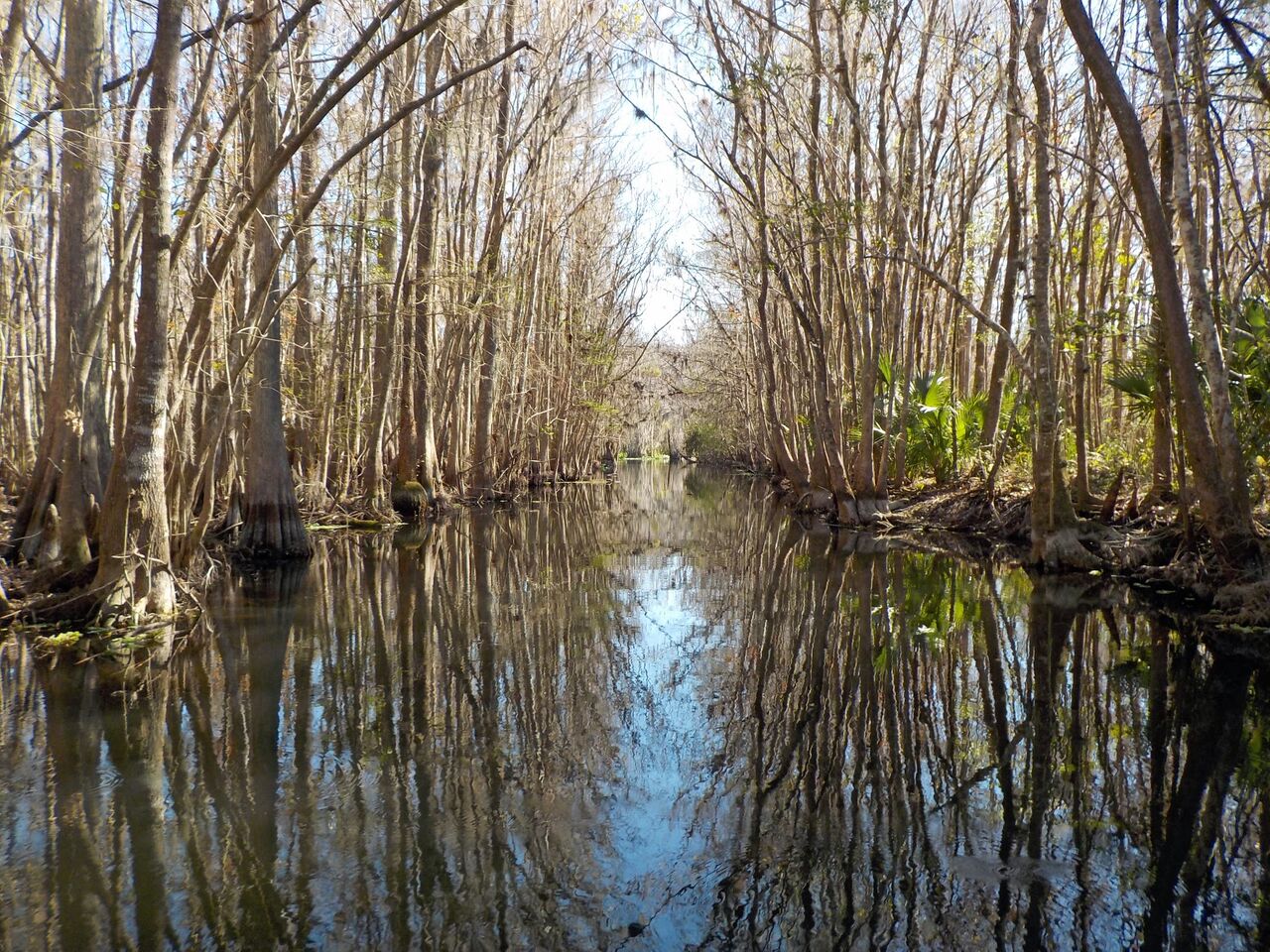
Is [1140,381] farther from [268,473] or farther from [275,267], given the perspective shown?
[268,473]

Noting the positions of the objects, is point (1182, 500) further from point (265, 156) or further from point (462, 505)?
point (462, 505)

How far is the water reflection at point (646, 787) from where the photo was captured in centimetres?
298

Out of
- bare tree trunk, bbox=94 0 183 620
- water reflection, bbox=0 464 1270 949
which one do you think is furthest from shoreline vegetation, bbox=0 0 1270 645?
water reflection, bbox=0 464 1270 949

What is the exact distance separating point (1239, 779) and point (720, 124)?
1665 cm

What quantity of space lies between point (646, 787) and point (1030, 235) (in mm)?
17577

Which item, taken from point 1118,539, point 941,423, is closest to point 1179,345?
point 1118,539

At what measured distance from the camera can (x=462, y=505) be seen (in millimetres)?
22859

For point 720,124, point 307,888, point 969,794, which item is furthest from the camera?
point 720,124

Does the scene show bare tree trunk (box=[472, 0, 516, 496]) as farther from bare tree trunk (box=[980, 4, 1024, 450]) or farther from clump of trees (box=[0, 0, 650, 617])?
bare tree trunk (box=[980, 4, 1024, 450])

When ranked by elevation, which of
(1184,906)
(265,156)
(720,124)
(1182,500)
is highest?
(720,124)

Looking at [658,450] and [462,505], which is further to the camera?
[658,450]

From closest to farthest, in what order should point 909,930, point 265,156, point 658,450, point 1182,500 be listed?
point 909,930 → point 1182,500 → point 265,156 → point 658,450

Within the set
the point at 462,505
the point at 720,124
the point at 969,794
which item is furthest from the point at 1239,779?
the point at 462,505

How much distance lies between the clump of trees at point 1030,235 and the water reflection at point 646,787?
3.45 metres
